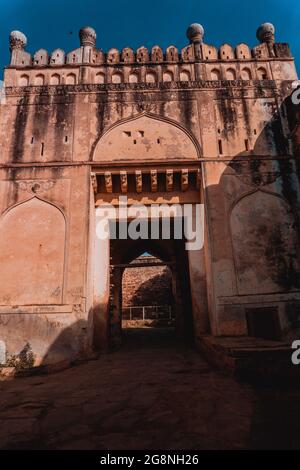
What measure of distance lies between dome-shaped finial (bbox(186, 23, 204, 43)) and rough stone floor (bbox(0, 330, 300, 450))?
9.38 meters

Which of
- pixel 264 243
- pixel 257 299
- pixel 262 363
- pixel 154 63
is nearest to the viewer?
pixel 262 363

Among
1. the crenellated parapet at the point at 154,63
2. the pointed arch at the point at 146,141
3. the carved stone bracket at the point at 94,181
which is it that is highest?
the crenellated parapet at the point at 154,63

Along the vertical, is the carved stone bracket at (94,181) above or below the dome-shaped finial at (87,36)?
below

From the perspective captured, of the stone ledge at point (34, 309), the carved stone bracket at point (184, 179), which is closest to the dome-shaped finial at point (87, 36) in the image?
the carved stone bracket at point (184, 179)

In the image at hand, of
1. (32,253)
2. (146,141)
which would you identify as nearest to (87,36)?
(146,141)

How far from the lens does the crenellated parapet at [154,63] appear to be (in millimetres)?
8625

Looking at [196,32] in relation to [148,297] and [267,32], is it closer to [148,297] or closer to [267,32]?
[267,32]

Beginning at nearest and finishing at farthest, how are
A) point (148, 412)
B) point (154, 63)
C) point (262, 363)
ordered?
point (148, 412) → point (262, 363) → point (154, 63)

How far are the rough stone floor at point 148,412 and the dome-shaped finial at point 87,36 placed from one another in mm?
9344

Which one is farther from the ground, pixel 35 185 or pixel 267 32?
pixel 267 32

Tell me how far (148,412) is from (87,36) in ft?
33.4

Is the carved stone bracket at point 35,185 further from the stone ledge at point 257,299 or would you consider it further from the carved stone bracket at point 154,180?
the stone ledge at point 257,299

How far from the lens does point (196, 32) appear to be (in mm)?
9055

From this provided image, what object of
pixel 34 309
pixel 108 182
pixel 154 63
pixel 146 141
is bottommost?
pixel 34 309
